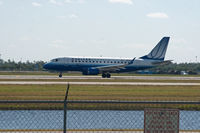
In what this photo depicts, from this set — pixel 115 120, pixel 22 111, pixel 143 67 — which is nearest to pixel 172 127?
pixel 115 120

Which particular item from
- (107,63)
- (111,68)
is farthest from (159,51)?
(111,68)

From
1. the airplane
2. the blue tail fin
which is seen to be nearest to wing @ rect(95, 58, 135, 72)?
the airplane

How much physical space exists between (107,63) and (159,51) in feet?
34.2

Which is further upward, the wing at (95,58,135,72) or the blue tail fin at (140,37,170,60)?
the blue tail fin at (140,37,170,60)

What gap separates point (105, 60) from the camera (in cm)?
6328

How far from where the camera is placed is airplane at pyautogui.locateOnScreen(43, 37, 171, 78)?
6047cm

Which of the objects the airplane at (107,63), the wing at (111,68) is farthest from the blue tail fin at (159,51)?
the wing at (111,68)

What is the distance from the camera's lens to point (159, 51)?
220 feet

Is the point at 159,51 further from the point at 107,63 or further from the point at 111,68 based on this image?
the point at 111,68

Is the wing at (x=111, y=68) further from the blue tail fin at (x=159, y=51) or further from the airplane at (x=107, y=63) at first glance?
the blue tail fin at (x=159, y=51)

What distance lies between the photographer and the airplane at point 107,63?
6047 cm

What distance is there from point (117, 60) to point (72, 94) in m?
36.2

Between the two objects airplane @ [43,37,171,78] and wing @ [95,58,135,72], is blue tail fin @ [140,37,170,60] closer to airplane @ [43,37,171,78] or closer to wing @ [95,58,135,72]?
airplane @ [43,37,171,78]

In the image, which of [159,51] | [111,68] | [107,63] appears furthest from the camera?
[159,51]
